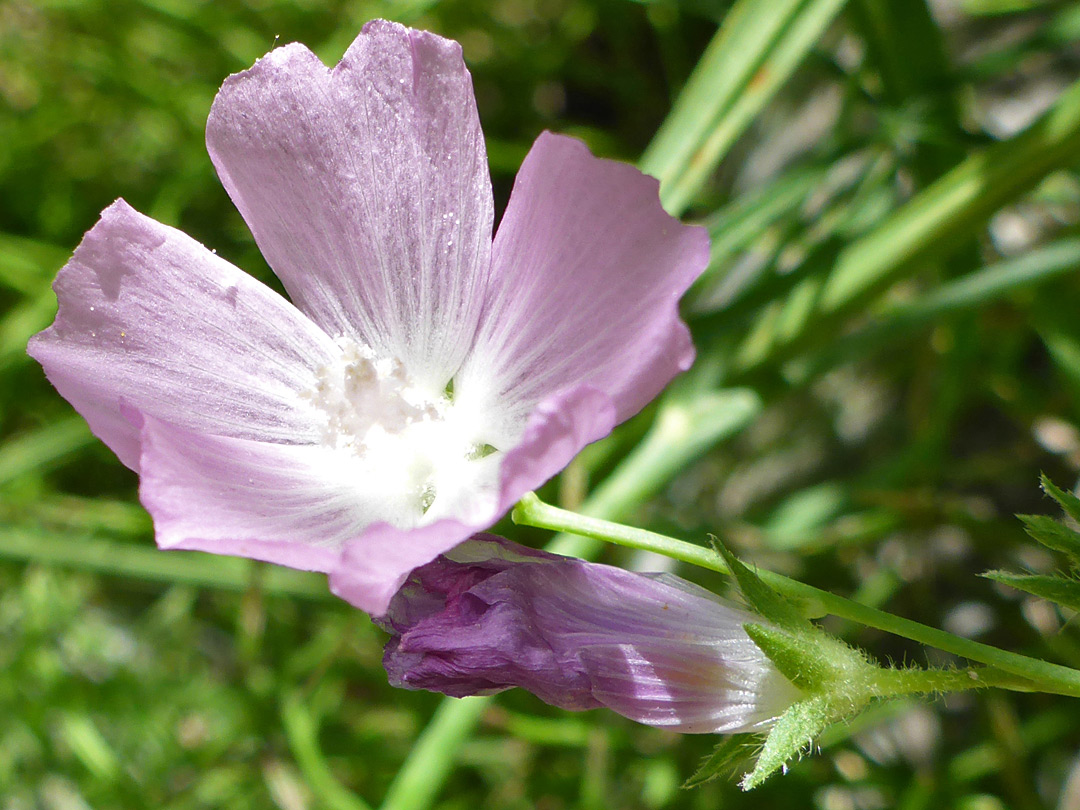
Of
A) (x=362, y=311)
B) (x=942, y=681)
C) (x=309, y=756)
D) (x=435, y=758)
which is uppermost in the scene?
(x=942, y=681)

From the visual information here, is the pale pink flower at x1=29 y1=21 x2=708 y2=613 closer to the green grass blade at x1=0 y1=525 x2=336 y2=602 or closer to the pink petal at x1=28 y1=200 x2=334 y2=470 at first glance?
the pink petal at x1=28 y1=200 x2=334 y2=470

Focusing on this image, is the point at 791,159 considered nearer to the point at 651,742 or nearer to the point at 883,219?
the point at 883,219

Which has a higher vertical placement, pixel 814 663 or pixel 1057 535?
pixel 1057 535

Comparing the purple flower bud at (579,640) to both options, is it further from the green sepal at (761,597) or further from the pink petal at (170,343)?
A: the pink petal at (170,343)

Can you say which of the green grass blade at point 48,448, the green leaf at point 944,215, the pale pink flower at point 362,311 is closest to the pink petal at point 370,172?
the pale pink flower at point 362,311

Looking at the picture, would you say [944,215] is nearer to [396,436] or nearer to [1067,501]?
[1067,501]

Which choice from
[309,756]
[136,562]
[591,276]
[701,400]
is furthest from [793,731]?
[136,562]
